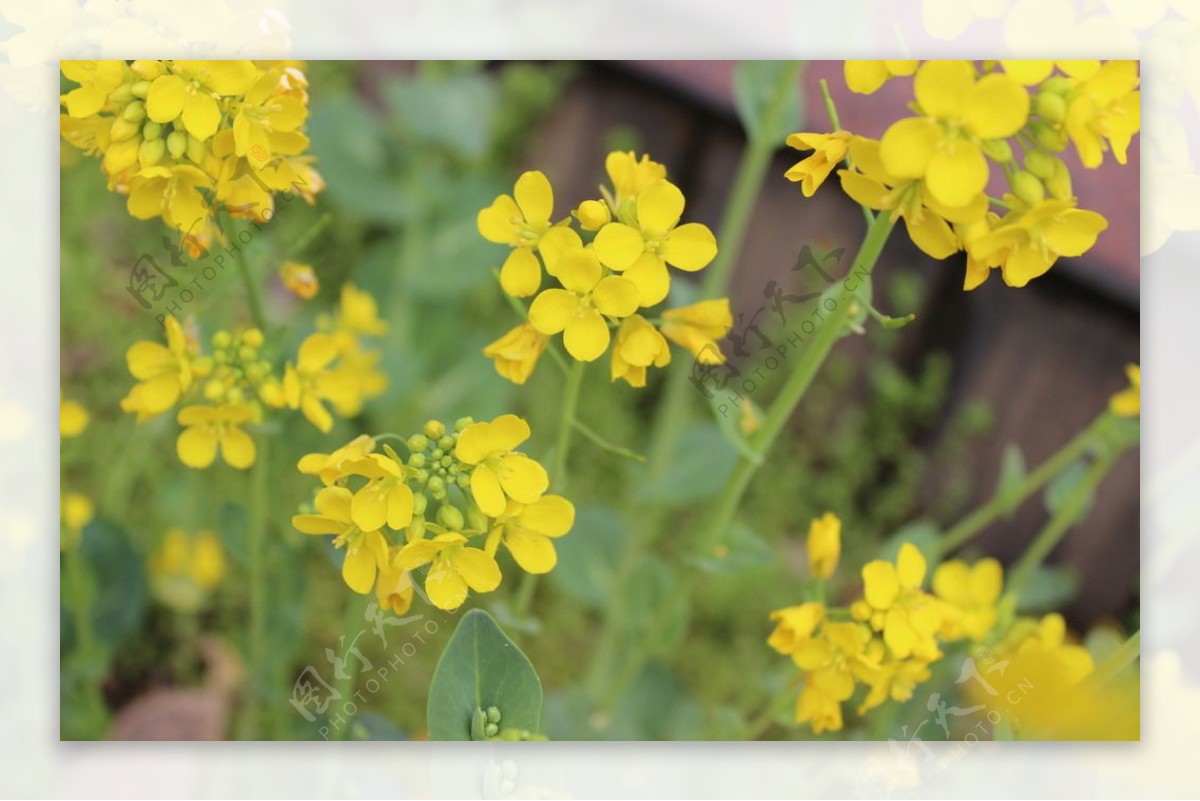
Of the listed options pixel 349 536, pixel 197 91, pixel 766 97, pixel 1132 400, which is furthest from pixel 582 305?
pixel 1132 400

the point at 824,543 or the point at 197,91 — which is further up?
the point at 197,91

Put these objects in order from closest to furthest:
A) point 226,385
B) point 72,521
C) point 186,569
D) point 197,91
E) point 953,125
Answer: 1. point 953,125
2. point 197,91
3. point 226,385
4. point 72,521
5. point 186,569

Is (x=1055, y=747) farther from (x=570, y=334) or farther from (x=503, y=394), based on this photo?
(x=503, y=394)

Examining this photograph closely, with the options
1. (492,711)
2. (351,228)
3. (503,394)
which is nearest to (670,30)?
(503,394)

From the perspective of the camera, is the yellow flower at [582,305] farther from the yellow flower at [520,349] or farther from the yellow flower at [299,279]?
the yellow flower at [299,279]

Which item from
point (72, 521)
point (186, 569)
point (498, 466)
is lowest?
point (186, 569)

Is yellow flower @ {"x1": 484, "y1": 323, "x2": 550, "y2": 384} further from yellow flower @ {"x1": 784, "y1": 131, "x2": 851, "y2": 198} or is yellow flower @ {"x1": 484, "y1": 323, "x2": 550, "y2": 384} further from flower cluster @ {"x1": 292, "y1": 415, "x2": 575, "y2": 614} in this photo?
yellow flower @ {"x1": 784, "y1": 131, "x2": 851, "y2": 198}

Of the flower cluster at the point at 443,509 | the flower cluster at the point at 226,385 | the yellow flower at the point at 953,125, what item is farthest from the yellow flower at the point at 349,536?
the yellow flower at the point at 953,125

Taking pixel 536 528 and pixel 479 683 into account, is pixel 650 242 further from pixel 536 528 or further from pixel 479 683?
pixel 479 683
